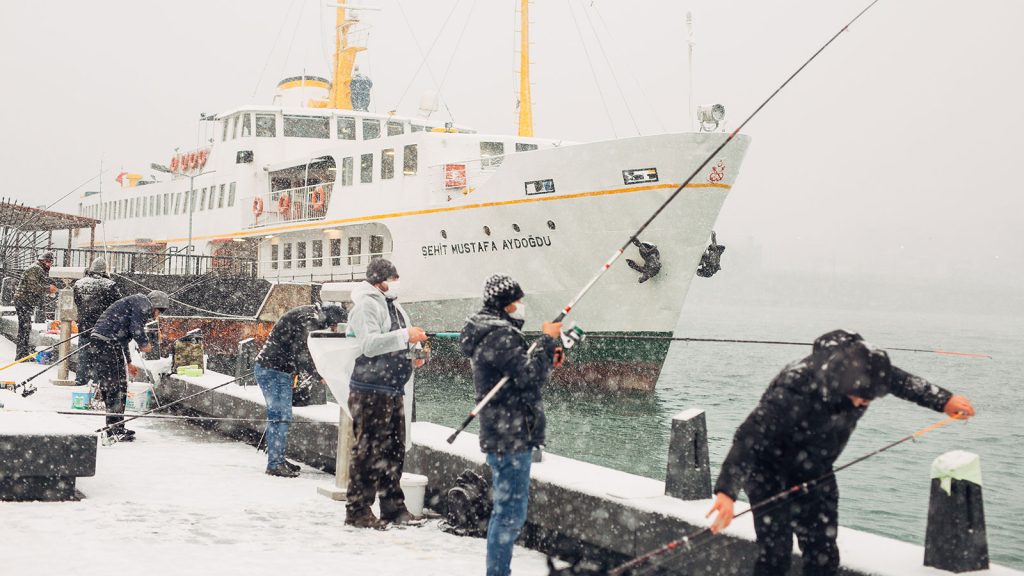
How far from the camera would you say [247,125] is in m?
28.2

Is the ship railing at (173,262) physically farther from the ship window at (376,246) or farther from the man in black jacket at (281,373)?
the man in black jacket at (281,373)

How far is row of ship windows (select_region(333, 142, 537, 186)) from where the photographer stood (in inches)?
874

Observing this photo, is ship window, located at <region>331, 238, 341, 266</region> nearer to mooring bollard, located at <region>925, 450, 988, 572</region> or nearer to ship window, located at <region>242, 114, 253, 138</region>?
ship window, located at <region>242, 114, 253, 138</region>

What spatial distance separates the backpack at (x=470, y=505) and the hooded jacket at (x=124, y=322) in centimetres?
410

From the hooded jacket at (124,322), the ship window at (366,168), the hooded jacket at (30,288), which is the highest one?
the ship window at (366,168)

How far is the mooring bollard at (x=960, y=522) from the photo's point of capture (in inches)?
147

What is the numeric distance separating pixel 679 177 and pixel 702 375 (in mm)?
17733

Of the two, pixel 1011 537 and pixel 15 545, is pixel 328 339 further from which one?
pixel 1011 537

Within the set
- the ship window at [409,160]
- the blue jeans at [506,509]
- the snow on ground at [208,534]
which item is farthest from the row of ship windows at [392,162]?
the blue jeans at [506,509]

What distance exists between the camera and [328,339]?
6.03 m

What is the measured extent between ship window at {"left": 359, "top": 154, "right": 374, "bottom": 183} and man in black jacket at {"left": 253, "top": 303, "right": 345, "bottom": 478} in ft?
52.3

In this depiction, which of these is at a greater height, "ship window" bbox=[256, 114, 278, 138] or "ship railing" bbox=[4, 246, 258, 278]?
"ship window" bbox=[256, 114, 278, 138]

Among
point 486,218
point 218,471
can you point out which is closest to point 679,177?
point 486,218

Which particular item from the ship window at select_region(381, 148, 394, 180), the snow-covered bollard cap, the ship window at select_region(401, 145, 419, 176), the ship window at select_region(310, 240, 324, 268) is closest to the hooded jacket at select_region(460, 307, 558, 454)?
the snow-covered bollard cap
